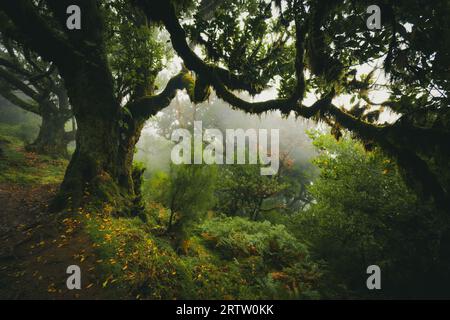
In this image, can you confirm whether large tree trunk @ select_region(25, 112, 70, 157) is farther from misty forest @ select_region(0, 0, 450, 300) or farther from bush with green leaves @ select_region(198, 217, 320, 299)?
bush with green leaves @ select_region(198, 217, 320, 299)

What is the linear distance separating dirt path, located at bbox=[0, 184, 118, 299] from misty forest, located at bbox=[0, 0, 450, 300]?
30mm

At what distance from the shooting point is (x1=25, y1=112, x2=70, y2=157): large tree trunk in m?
16.6

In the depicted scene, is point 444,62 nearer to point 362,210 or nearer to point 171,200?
point 362,210

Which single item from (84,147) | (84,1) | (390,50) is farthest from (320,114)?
(84,1)

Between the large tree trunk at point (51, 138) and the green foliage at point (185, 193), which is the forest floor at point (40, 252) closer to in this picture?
the green foliage at point (185, 193)

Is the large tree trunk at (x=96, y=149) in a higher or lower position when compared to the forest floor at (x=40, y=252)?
higher

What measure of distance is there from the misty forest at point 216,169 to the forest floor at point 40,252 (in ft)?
0.11

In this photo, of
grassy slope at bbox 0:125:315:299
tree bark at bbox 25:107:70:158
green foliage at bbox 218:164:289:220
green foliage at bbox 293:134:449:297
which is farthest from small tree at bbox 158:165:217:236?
tree bark at bbox 25:107:70:158

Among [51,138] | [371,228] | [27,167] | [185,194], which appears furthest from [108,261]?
[51,138]

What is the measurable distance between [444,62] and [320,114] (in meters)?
3.36

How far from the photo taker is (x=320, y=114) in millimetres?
7973

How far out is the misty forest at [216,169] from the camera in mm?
5023

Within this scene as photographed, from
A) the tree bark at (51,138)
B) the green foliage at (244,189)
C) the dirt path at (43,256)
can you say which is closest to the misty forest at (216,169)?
the dirt path at (43,256)
